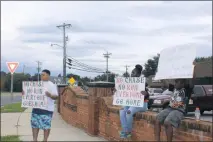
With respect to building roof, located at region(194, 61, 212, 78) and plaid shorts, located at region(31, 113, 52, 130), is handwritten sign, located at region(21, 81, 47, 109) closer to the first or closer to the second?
plaid shorts, located at region(31, 113, 52, 130)

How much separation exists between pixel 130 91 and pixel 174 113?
1810mm

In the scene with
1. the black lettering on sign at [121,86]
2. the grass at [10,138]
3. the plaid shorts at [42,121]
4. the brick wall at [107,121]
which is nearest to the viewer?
the brick wall at [107,121]

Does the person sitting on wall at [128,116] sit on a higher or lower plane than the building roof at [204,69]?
lower

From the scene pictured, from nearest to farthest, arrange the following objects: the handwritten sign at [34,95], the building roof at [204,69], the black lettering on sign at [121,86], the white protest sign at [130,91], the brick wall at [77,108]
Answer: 1. the white protest sign at [130,91]
2. the handwritten sign at [34,95]
3. the black lettering on sign at [121,86]
4. the brick wall at [77,108]
5. the building roof at [204,69]

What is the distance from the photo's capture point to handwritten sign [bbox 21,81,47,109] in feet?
26.8

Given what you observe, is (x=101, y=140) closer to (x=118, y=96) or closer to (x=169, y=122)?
Answer: (x=118, y=96)

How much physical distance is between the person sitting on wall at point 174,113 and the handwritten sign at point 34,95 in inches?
103

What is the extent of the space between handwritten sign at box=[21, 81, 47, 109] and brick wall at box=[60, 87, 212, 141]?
1.80m

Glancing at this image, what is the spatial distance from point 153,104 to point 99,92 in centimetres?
783

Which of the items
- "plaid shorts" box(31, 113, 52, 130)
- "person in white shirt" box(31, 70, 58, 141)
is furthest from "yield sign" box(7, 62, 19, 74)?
"plaid shorts" box(31, 113, 52, 130)

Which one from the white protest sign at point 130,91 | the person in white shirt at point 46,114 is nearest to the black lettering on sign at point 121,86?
the white protest sign at point 130,91

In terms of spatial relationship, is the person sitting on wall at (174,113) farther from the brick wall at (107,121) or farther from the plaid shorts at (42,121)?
the plaid shorts at (42,121)

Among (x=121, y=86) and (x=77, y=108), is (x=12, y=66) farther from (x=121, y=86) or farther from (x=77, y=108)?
(x=121, y=86)

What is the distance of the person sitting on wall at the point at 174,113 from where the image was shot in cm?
631
